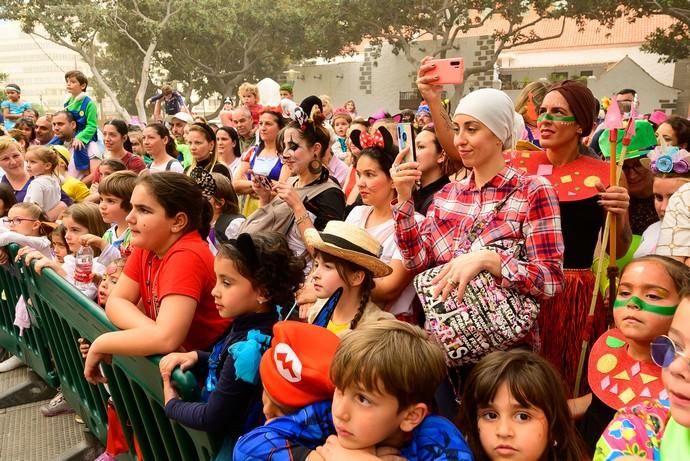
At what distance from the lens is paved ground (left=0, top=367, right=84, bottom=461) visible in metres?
3.79

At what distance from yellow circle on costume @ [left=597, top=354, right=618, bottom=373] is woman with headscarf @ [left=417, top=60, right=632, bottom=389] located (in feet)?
2.03

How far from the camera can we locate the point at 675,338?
1.33 metres

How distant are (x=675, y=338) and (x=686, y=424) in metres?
0.19

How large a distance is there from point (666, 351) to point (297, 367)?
95 cm

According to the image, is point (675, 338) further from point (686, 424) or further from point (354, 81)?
point (354, 81)

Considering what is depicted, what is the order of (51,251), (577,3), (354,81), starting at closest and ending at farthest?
(51,251) → (577,3) → (354,81)

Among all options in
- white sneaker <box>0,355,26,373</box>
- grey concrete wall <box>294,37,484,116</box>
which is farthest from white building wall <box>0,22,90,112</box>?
white sneaker <box>0,355,26,373</box>

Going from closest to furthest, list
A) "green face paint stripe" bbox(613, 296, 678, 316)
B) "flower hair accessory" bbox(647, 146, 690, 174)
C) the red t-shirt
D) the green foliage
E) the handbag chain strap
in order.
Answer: "green face paint stripe" bbox(613, 296, 678, 316)
the handbag chain strap
the red t-shirt
"flower hair accessory" bbox(647, 146, 690, 174)
the green foliage

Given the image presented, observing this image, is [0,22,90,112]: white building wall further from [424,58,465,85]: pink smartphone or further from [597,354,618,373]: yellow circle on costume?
[597,354,618,373]: yellow circle on costume

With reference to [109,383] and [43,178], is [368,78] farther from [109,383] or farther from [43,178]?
[109,383]

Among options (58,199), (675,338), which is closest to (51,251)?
(58,199)

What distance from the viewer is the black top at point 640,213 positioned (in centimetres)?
362

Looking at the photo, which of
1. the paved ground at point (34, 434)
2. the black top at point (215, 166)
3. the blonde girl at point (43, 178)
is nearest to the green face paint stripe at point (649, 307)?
the paved ground at point (34, 434)

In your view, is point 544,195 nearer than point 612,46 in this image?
Yes
